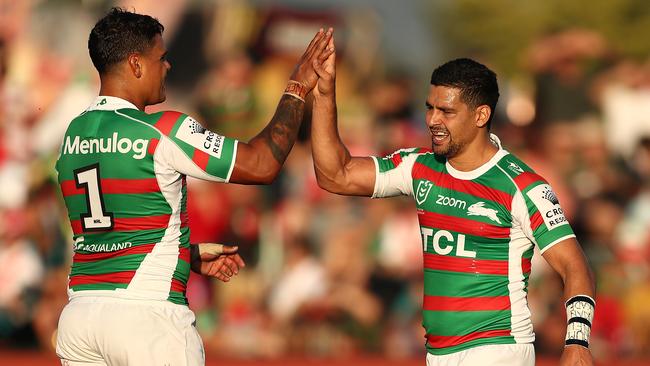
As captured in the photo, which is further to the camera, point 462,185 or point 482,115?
point 482,115

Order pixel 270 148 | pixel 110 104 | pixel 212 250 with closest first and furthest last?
pixel 110 104 < pixel 270 148 < pixel 212 250

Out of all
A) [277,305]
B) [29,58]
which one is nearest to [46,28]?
[29,58]

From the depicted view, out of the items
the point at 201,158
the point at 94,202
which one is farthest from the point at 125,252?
the point at 201,158

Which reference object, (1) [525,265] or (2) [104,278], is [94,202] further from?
(1) [525,265]

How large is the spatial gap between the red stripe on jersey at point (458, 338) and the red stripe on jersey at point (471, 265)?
12.4 inches

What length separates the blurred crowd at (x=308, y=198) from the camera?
13.1m

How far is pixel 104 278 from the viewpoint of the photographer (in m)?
5.57

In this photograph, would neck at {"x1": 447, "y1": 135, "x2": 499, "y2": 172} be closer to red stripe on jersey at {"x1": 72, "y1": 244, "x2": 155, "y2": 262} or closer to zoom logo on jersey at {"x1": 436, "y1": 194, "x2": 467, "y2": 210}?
zoom logo on jersey at {"x1": 436, "y1": 194, "x2": 467, "y2": 210}

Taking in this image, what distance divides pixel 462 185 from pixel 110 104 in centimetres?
195

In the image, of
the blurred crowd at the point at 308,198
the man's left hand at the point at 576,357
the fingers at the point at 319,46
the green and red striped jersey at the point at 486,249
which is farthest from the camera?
the blurred crowd at the point at 308,198

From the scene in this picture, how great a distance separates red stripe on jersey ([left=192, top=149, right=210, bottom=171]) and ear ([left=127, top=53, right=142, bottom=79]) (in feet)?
1.73

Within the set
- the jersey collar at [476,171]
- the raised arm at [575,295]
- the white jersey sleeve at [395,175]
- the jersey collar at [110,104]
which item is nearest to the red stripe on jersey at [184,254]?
the jersey collar at [110,104]

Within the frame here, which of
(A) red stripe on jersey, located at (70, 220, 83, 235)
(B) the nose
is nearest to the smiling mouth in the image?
(B) the nose

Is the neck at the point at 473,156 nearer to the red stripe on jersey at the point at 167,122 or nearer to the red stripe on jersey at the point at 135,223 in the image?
the red stripe on jersey at the point at 167,122
